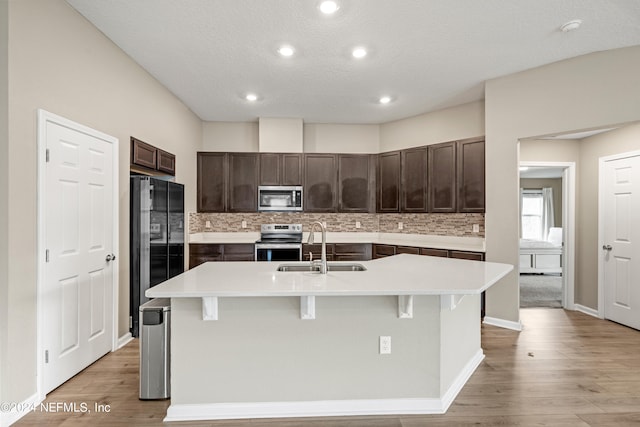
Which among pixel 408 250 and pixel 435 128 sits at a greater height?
pixel 435 128

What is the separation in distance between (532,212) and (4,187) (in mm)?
10183

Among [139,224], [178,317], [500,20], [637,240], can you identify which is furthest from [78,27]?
[637,240]

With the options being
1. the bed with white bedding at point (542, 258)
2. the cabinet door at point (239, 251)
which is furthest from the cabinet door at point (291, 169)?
the bed with white bedding at point (542, 258)

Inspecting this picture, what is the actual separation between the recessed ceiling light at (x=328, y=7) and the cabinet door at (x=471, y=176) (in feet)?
8.43

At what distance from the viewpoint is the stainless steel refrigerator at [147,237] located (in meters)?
3.48

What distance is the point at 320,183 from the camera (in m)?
5.63

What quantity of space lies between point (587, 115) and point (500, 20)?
1.42 m

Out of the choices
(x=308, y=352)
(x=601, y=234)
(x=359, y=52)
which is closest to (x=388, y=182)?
(x=359, y=52)

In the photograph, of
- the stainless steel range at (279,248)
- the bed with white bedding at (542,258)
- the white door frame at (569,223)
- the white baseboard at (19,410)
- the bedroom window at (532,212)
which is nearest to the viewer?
the white baseboard at (19,410)

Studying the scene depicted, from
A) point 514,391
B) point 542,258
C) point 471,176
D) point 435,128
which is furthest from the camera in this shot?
point 542,258

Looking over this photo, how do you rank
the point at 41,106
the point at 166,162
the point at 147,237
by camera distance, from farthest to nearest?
the point at 166,162 < the point at 147,237 < the point at 41,106

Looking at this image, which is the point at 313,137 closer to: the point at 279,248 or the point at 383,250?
the point at 279,248

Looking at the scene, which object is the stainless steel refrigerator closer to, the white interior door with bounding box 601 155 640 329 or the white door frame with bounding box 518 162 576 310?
the white door frame with bounding box 518 162 576 310

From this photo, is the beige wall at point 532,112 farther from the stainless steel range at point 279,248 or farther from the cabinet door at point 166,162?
the cabinet door at point 166,162
